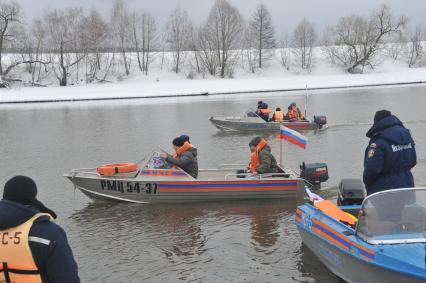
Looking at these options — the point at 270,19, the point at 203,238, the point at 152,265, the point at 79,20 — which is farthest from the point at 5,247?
the point at 270,19

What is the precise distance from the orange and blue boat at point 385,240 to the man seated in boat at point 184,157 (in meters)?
5.29

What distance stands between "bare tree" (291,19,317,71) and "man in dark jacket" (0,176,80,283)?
69697mm

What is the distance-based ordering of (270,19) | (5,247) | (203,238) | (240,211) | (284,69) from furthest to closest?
(270,19) < (284,69) < (240,211) < (203,238) < (5,247)

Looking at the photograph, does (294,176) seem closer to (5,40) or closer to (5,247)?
(5,247)

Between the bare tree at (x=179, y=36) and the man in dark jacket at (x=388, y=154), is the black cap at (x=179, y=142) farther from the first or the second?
the bare tree at (x=179, y=36)

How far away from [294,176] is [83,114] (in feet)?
88.5

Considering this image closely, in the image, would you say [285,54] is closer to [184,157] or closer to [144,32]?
[144,32]

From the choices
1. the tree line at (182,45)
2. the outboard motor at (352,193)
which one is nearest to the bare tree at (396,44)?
the tree line at (182,45)

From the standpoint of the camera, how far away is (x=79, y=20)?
6356cm

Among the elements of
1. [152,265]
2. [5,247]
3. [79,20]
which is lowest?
[152,265]

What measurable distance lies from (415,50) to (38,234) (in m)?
77.9

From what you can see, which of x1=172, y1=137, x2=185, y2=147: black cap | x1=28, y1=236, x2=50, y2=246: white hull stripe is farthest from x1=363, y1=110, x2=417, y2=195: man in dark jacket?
x1=172, y1=137, x2=185, y2=147: black cap

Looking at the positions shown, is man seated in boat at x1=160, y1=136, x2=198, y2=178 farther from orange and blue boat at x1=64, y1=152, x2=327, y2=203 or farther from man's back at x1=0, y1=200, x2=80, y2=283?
man's back at x1=0, y1=200, x2=80, y2=283

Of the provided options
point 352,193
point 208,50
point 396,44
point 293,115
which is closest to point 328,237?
point 352,193
